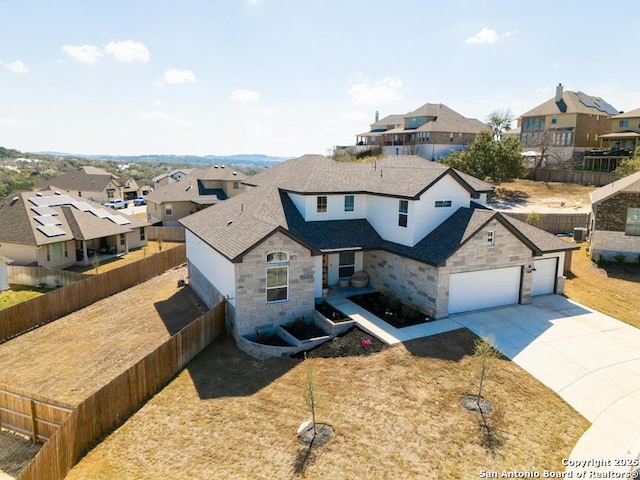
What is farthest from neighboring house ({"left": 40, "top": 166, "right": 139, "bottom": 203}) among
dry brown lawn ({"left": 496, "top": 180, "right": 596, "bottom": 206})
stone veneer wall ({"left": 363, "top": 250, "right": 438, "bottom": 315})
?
dry brown lawn ({"left": 496, "top": 180, "right": 596, "bottom": 206})

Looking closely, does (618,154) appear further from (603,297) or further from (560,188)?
(603,297)

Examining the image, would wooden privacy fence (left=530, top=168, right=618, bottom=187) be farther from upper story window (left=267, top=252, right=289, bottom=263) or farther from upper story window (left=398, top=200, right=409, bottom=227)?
upper story window (left=267, top=252, right=289, bottom=263)

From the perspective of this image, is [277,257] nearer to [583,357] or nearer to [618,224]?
[583,357]

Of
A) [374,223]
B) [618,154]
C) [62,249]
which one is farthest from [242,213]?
[618,154]

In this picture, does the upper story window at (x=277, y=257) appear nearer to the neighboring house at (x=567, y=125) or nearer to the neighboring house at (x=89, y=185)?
the neighboring house at (x=567, y=125)

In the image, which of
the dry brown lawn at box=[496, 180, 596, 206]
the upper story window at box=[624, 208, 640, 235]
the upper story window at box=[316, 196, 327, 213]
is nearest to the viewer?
the upper story window at box=[316, 196, 327, 213]

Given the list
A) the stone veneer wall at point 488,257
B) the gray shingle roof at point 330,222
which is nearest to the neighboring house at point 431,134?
the gray shingle roof at point 330,222

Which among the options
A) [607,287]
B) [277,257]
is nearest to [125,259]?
[277,257]
